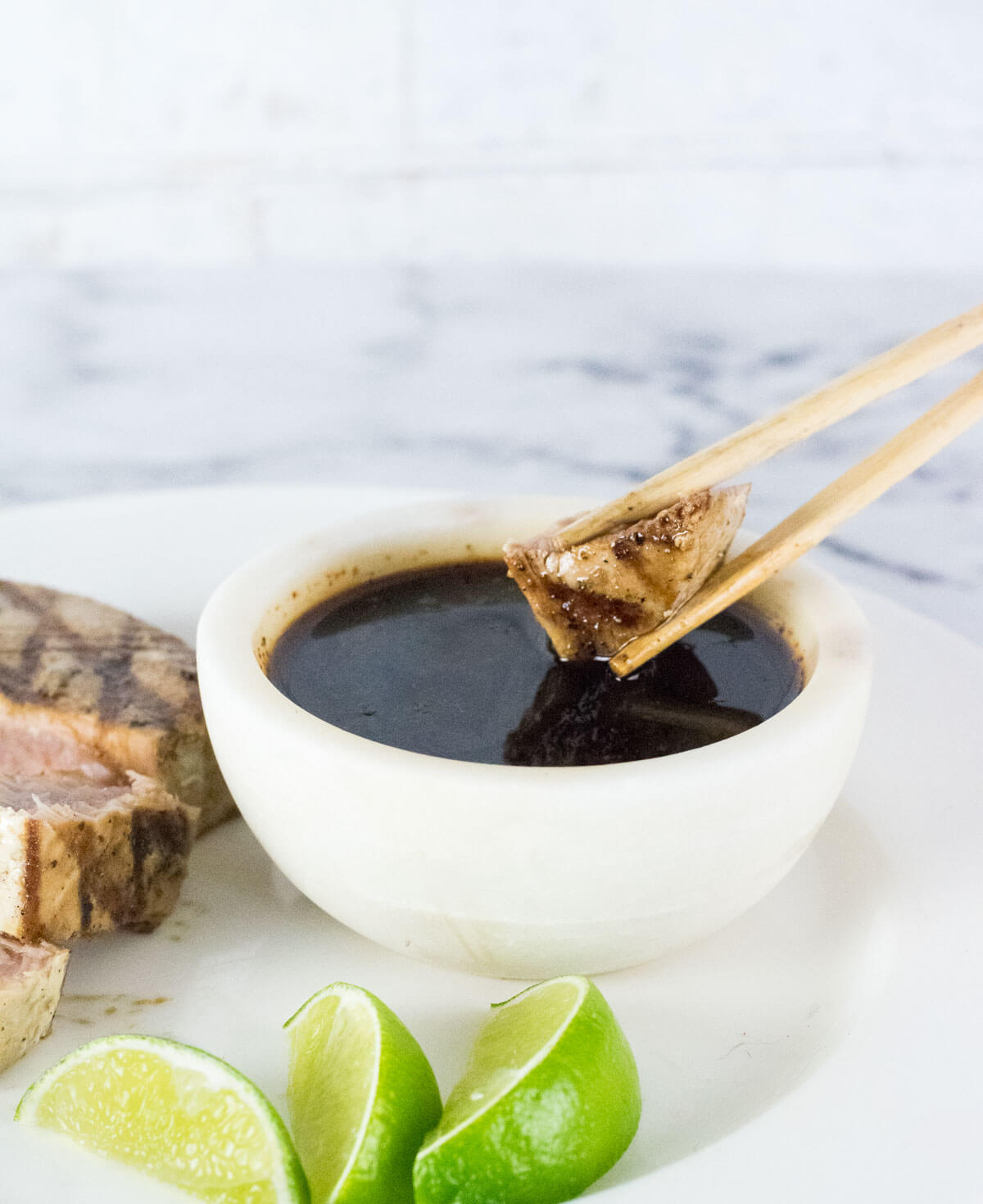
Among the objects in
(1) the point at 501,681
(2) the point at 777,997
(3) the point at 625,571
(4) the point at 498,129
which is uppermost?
(4) the point at 498,129

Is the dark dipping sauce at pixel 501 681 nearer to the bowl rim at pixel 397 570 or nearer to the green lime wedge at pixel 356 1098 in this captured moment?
the bowl rim at pixel 397 570

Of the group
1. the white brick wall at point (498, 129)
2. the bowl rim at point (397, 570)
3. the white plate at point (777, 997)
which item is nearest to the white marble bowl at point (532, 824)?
the bowl rim at point (397, 570)

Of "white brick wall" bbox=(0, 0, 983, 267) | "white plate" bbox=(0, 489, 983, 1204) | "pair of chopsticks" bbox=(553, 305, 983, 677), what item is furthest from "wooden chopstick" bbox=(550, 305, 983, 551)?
"white brick wall" bbox=(0, 0, 983, 267)

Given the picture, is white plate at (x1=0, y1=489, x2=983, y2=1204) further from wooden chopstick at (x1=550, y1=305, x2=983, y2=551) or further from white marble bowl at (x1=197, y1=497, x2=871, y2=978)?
wooden chopstick at (x1=550, y1=305, x2=983, y2=551)

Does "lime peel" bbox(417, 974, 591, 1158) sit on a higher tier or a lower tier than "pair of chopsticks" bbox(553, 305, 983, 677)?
lower

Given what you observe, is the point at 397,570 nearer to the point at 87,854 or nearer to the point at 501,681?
the point at 501,681

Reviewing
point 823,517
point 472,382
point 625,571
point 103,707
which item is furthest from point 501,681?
point 472,382
